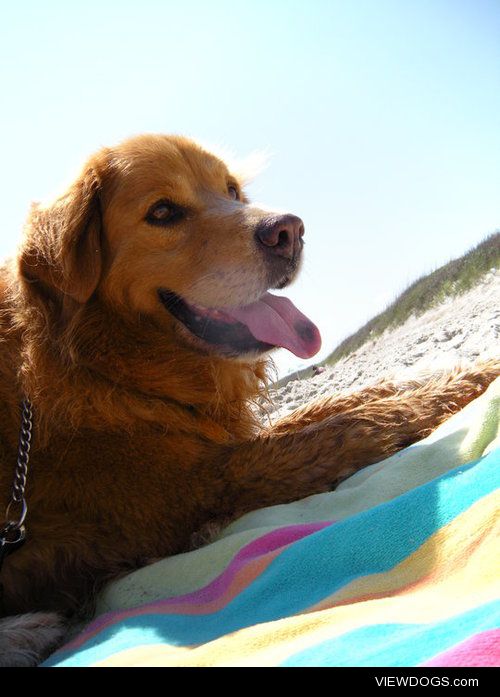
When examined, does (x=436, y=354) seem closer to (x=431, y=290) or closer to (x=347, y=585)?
(x=347, y=585)

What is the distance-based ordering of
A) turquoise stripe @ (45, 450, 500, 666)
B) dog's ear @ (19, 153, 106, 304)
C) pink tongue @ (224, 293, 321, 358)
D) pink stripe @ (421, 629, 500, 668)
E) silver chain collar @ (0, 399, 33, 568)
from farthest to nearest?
pink tongue @ (224, 293, 321, 358) → dog's ear @ (19, 153, 106, 304) → silver chain collar @ (0, 399, 33, 568) → turquoise stripe @ (45, 450, 500, 666) → pink stripe @ (421, 629, 500, 668)

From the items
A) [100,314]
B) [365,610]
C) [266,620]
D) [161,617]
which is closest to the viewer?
[365,610]

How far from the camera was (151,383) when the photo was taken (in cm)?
316

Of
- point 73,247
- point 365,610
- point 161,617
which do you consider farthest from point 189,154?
point 365,610

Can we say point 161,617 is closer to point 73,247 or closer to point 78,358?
point 78,358

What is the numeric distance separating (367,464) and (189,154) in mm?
1910

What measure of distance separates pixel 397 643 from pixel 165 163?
278 cm

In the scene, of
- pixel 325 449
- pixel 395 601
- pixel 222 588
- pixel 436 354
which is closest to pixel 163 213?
pixel 325 449

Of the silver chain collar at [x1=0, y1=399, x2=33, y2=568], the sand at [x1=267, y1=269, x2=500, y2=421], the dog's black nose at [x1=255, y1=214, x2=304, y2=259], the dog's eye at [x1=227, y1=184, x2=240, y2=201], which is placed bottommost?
the sand at [x1=267, y1=269, x2=500, y2=421]

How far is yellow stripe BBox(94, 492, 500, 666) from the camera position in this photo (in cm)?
141

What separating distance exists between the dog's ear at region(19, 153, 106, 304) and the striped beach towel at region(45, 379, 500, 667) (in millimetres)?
1356

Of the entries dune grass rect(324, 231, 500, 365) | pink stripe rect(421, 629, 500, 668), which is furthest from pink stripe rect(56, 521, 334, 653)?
dune grass rect(324, 231, 500, 365)

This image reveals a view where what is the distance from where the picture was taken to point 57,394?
2930mm

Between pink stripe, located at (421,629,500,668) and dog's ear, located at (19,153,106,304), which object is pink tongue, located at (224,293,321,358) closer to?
dog's ear, located at (19,153,106,304)
